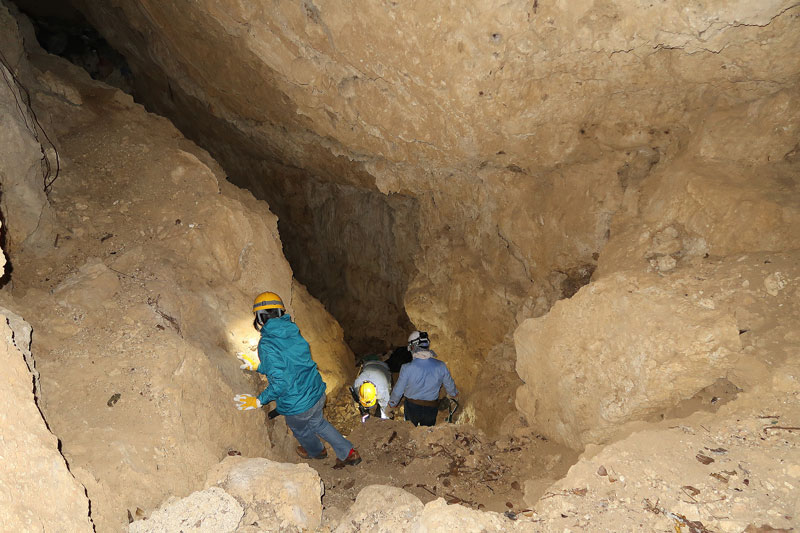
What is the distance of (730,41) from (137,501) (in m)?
5.31

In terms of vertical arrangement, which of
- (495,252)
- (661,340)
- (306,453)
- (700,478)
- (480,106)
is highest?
(480,106)

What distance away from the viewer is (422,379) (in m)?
5.73

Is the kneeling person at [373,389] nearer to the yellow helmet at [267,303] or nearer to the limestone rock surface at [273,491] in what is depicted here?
the yellow helmet at [267,303]

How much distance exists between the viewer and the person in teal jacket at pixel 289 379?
419 centimetres

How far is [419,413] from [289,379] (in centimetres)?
A: 241

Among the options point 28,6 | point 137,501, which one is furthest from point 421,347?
point 28,6

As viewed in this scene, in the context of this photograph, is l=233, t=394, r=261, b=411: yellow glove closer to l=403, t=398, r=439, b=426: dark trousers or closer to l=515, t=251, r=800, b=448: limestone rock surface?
l=403, t=398, r=439, b=426: dark trousers

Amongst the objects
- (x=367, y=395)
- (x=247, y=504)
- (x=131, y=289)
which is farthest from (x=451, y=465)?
(x=131, y=289)

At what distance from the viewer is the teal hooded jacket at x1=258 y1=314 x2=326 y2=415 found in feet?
13.7

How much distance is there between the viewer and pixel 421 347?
5.81 m

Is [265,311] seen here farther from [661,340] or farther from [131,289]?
[661,340]

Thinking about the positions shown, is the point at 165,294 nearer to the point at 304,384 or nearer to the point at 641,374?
the point at 304,384

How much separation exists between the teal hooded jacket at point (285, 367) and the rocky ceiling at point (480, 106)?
9.67 ft

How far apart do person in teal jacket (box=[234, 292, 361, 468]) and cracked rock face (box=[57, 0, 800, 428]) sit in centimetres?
281
